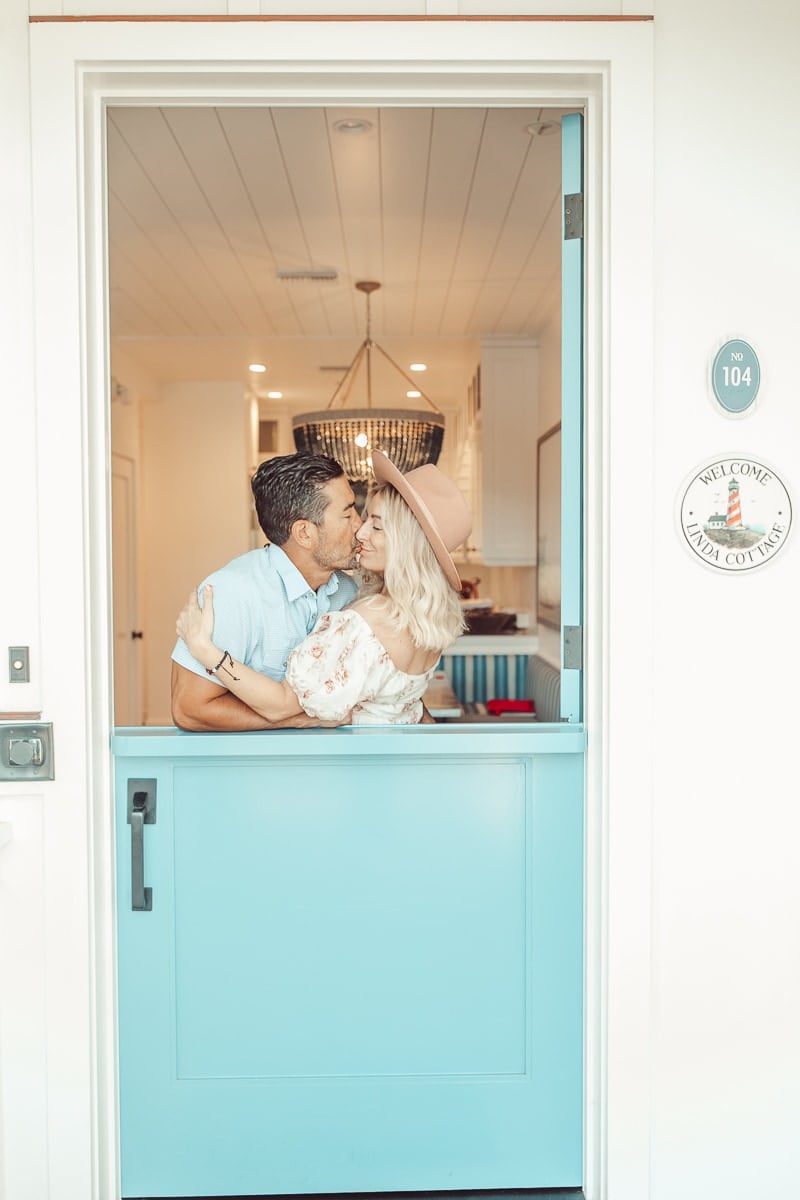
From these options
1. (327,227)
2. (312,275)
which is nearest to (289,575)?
(327,227)

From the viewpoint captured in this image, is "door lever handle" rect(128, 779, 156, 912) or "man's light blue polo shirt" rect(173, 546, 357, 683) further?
"man's light blue polo shirt" rect(173, 546, 357, 683)

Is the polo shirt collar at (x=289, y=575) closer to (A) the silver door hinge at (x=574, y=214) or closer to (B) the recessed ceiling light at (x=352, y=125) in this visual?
(A) the silver door hinge at (x=574, y=214)

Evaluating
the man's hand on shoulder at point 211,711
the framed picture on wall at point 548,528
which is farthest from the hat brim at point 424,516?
the framed picture on wall at point 548,528

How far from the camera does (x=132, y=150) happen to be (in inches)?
117

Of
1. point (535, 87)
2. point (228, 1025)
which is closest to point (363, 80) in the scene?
point (535, 87)

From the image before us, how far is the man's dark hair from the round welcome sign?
2.69ft

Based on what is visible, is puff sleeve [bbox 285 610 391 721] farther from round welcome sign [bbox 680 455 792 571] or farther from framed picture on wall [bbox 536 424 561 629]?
framed picture on wall [bbox 536 424 561 629]

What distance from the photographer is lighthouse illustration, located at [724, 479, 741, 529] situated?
1.91 metres

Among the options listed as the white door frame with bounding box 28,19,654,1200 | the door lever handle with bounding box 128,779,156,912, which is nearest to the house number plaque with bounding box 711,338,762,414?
the white door frame with bounding box 28,19,654,1200

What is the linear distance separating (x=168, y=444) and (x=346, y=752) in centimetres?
553

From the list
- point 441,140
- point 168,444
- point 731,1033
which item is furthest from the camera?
point 168,444

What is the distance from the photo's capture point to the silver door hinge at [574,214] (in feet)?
6.49

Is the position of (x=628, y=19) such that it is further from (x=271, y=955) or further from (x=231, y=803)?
(x=271, y=955)

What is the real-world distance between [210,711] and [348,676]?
303mm
